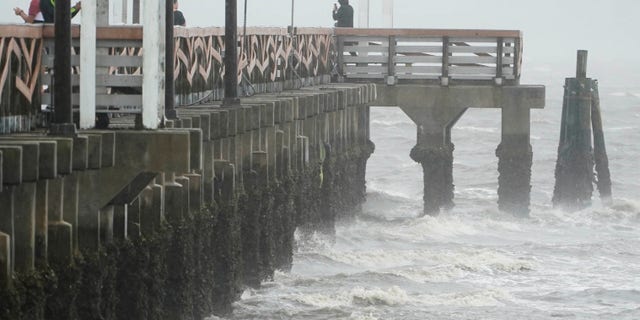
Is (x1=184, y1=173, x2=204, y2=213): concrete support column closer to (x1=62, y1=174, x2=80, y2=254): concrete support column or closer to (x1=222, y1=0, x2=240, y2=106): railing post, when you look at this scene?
(x1=222, y1=0, x2=240, y2=106): railing post

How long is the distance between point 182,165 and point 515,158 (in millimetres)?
18454

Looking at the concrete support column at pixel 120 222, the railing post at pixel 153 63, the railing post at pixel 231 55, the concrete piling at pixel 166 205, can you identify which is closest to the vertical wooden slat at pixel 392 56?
the concrete piling at pixel 166 205

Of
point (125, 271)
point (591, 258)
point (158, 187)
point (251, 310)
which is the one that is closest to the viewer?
point (125, 271)

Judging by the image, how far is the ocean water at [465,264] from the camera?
23.3 metres

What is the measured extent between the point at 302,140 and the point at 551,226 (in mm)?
9228

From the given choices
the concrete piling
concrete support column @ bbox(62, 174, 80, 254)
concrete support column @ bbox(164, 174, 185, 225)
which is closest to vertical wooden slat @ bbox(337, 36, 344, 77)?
the concrete piling

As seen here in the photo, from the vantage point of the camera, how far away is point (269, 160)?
2352cm

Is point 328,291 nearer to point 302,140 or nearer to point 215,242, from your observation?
point 302,140

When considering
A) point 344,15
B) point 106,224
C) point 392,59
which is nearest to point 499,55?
point 392,59

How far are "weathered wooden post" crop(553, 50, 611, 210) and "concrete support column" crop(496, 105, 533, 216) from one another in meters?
1.88

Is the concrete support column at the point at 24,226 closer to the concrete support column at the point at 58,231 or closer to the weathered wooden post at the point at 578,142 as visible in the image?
the concrete support column at the point at 58,231

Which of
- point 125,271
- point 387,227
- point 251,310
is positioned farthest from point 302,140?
point 125,271

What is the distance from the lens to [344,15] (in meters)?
39.0

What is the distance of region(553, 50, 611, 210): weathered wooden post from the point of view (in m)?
35.0
